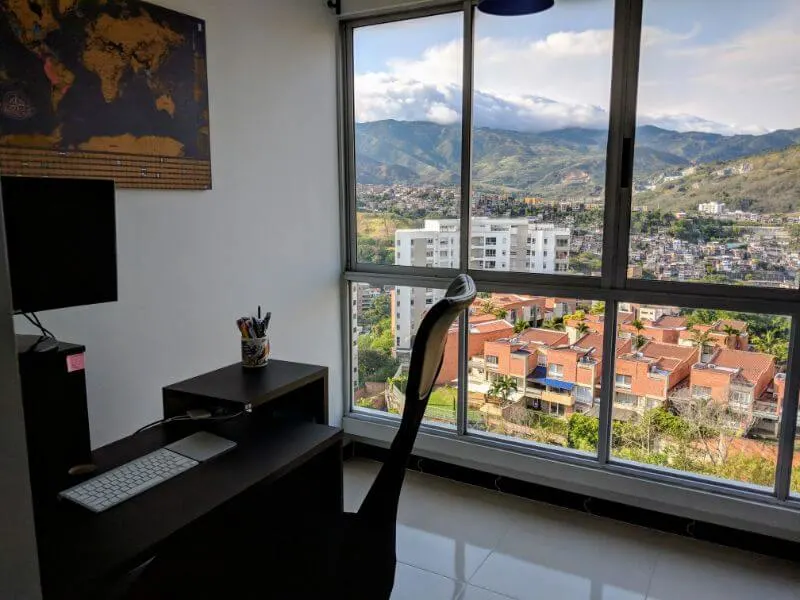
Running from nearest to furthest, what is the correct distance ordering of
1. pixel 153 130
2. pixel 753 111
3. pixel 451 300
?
pixel 451 300, pixel 153 130, pixel 753 111

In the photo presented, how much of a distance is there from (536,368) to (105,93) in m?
2.18

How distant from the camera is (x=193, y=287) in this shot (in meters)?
2.41

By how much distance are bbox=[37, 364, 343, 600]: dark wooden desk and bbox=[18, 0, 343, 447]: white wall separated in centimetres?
45

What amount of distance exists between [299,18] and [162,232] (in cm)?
137

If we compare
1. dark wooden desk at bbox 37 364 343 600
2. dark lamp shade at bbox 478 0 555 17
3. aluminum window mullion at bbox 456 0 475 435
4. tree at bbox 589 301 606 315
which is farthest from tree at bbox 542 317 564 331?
dark lamp shade at bbox 478 0 555 17

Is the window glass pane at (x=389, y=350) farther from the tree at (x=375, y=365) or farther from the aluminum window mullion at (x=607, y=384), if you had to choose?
the aluminum window mullion at (x=607, y=384)

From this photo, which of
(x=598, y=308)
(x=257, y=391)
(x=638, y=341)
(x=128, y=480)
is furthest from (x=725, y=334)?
(x=128, y=480)

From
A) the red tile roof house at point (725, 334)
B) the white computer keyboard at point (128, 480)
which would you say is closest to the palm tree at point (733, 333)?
the red tile roof house at point (725, 334)

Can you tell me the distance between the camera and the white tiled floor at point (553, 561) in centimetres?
227

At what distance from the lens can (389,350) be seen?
3.34 meters

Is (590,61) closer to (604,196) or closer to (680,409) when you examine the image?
(604,196)

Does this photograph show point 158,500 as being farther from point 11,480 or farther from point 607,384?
point 607,384

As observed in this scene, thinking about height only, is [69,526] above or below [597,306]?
below

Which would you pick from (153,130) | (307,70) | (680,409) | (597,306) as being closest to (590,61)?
(597,306)
